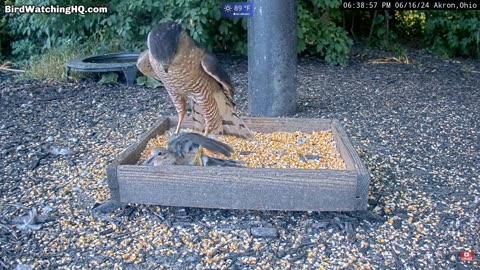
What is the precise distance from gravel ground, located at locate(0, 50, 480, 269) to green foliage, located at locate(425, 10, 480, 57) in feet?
7.78

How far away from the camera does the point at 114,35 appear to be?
6070 millimetres

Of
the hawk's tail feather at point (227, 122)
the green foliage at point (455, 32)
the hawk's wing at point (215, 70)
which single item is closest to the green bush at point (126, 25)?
→ the hawk's tail feather at point (227, 122)

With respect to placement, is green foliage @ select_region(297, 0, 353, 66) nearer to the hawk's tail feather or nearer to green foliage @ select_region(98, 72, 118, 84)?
green foliage @ select_region(98, 72, 118, 84)

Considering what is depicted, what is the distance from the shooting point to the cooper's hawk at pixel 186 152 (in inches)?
99.3

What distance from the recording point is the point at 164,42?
2.31 m

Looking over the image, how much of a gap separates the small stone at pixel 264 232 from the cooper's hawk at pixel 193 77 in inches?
31.1

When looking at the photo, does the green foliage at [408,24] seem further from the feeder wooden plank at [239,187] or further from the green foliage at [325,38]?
the feeder wooden plank at [239,187]

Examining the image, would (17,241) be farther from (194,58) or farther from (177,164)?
(194,58)

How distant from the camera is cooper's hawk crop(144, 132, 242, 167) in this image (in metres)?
2.52

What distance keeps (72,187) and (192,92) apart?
2.83 feet

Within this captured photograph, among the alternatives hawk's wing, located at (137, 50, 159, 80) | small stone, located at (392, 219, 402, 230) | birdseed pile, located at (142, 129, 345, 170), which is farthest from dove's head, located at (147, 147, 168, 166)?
small stone, located at (392, 219, 402, 230)

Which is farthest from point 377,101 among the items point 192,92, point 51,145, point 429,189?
point 51,145

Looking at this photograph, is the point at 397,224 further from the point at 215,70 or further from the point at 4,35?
the point at 4,35

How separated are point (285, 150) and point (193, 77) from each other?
2.36 feet
